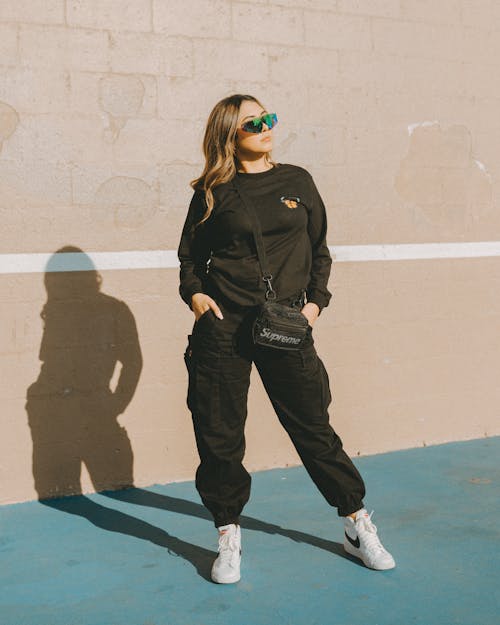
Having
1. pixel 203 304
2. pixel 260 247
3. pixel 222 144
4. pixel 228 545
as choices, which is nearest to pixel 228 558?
pixel 228 545

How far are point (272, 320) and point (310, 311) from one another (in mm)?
296

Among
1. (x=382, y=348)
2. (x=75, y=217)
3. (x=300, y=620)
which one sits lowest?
(x=300, y=620)

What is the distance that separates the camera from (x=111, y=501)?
434cm

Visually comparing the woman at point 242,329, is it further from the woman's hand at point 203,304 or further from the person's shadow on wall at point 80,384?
the person's shadow on wall at point 80,384

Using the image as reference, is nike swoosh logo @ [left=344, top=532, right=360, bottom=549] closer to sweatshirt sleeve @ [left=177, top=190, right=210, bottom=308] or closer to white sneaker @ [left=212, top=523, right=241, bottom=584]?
white sneaker @ [left=212, top=523, right=241, bottom=584]

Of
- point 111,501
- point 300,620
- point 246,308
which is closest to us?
point 300,620

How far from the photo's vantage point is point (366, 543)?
3.20 metres

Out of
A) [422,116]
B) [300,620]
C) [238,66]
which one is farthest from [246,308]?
[422,116]

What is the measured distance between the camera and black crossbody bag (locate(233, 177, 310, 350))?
2.99m

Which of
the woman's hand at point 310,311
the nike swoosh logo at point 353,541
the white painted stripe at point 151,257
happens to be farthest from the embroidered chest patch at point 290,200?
the white painted stripe at point 151,257

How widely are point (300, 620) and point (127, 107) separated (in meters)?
3.05

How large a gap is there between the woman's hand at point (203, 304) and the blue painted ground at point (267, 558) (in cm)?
109

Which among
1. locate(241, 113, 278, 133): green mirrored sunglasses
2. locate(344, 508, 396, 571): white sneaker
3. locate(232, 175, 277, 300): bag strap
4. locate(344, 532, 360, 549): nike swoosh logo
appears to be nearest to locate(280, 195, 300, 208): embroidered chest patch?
locate(232, 175, 277, 300): bag strap

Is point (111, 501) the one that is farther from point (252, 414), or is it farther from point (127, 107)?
point (127, 107)
